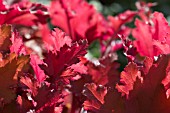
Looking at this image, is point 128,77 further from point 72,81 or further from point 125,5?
point 125,5

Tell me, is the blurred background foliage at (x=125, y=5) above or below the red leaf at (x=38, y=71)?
above

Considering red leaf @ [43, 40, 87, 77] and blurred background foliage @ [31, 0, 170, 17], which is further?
blurred background foliage @ [31, 0, 170, 17]

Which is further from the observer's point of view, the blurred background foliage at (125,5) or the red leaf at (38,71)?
the blurred background foliage at (125,5)

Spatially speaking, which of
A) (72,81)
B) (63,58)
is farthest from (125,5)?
(63,58)

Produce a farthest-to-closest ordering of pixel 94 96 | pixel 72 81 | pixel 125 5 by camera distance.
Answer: pixel 125 5 < pixel 72 81 < pixel 94 96

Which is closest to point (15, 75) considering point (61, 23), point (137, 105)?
point (137, 105)

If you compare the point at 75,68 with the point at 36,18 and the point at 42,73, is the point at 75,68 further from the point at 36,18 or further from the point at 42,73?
the point at 36,18

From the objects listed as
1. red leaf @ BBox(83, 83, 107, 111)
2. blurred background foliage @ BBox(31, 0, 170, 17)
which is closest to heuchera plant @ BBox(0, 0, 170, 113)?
red leaf @ BBox(83, 83, 107, 111)

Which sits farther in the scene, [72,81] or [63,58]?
[72,81]

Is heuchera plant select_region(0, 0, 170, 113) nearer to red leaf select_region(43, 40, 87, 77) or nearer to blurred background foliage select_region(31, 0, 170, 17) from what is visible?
red leaf select_region(43, 40, 87, 77)

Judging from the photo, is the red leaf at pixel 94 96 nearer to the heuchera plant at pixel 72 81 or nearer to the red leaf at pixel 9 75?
the heuchera plant at pixel 72 81

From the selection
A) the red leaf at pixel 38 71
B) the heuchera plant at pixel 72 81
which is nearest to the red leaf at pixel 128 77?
the heuchera plant at pixel 72 81
